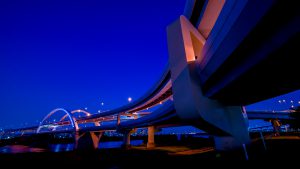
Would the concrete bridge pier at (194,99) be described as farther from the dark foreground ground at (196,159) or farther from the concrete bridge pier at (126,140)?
the concrete bridge pier at (126,140)

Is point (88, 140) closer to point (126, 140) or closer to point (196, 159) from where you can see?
point (126, 140)

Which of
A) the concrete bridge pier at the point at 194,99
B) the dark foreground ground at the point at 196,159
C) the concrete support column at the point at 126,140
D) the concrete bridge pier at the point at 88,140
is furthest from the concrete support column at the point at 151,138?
the concrete bridge pier at the point at 194,99

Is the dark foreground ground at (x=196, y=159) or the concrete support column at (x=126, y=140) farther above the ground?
the concrete support column at (x=126, y=140)

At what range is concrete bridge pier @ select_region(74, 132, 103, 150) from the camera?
64.9m

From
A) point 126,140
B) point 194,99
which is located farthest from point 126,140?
point 194,99

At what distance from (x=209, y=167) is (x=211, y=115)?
11.6ft

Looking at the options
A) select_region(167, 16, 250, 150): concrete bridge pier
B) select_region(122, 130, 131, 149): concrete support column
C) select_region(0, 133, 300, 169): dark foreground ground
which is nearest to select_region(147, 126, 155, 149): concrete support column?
select_region(122, 130, 131, 149): concrete support column

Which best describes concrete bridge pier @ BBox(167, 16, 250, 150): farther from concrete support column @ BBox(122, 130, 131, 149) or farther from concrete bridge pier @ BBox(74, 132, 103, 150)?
concrete bridge pier @ BBox(74, 132, 103, 150)

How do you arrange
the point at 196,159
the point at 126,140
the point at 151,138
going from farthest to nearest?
the point at 126,140
the point at 151,138
the point at 196,159

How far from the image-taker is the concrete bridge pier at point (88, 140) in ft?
213

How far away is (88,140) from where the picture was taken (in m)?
66.6

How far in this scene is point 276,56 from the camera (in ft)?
22.5

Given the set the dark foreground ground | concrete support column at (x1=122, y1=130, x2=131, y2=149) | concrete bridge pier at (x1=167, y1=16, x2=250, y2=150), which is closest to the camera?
the dark foreground ground

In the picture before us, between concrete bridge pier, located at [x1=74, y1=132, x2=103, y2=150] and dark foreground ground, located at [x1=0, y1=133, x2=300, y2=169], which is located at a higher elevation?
concrete bridge pier, located at [x1=74, y1=132, x2=103, y2=150]
